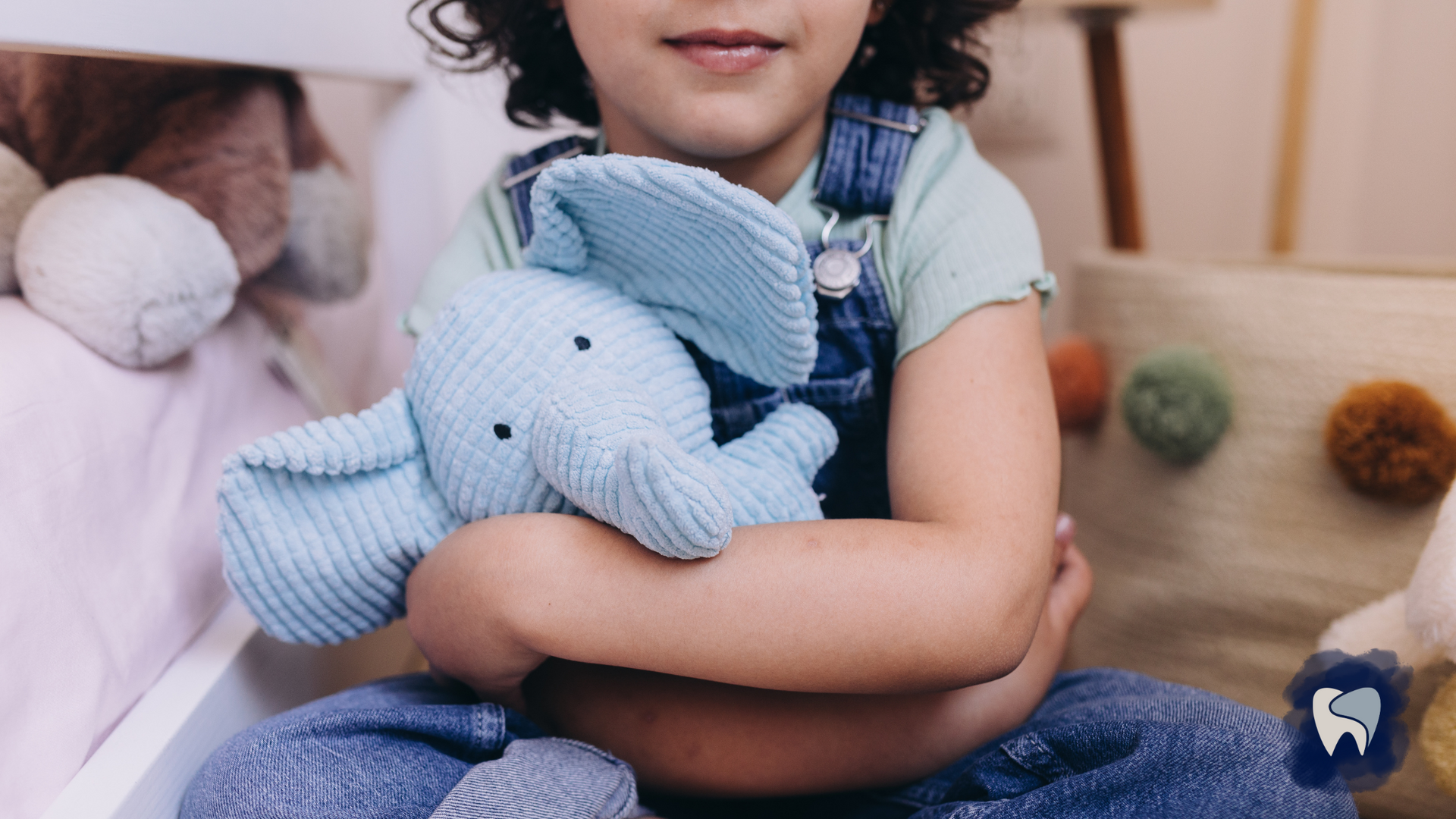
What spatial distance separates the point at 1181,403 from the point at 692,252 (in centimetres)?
48

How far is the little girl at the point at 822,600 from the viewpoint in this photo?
430 mm

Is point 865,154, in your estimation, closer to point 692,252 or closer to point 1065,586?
point 692,252

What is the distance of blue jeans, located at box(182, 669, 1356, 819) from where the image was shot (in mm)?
413

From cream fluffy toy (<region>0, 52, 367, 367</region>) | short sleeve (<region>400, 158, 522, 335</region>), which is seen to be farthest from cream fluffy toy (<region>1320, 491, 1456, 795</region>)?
cream fluffy toy (<region>0, 52, 367, 367</region>)

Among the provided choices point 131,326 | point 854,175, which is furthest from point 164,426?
point 854,175

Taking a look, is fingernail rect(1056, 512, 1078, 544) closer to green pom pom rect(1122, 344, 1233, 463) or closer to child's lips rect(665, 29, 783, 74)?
green pom pom rect(1122, 344, 1233, 463)

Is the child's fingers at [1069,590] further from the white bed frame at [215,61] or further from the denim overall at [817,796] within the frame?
the white bed frame at [215,61]

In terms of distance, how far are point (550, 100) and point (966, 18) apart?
34 centimetres

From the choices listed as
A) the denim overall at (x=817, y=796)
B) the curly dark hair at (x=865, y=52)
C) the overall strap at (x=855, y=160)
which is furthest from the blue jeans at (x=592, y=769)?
the curly dark hair at (x=865, y=52)

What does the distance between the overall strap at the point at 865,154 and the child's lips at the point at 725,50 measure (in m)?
0.10

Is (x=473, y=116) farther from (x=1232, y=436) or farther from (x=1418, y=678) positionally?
(x=1418, y=678)

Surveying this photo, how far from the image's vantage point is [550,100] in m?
0.79

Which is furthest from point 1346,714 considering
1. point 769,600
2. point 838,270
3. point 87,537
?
point 87,537

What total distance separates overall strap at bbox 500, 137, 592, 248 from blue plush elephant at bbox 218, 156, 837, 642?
0.16 m
